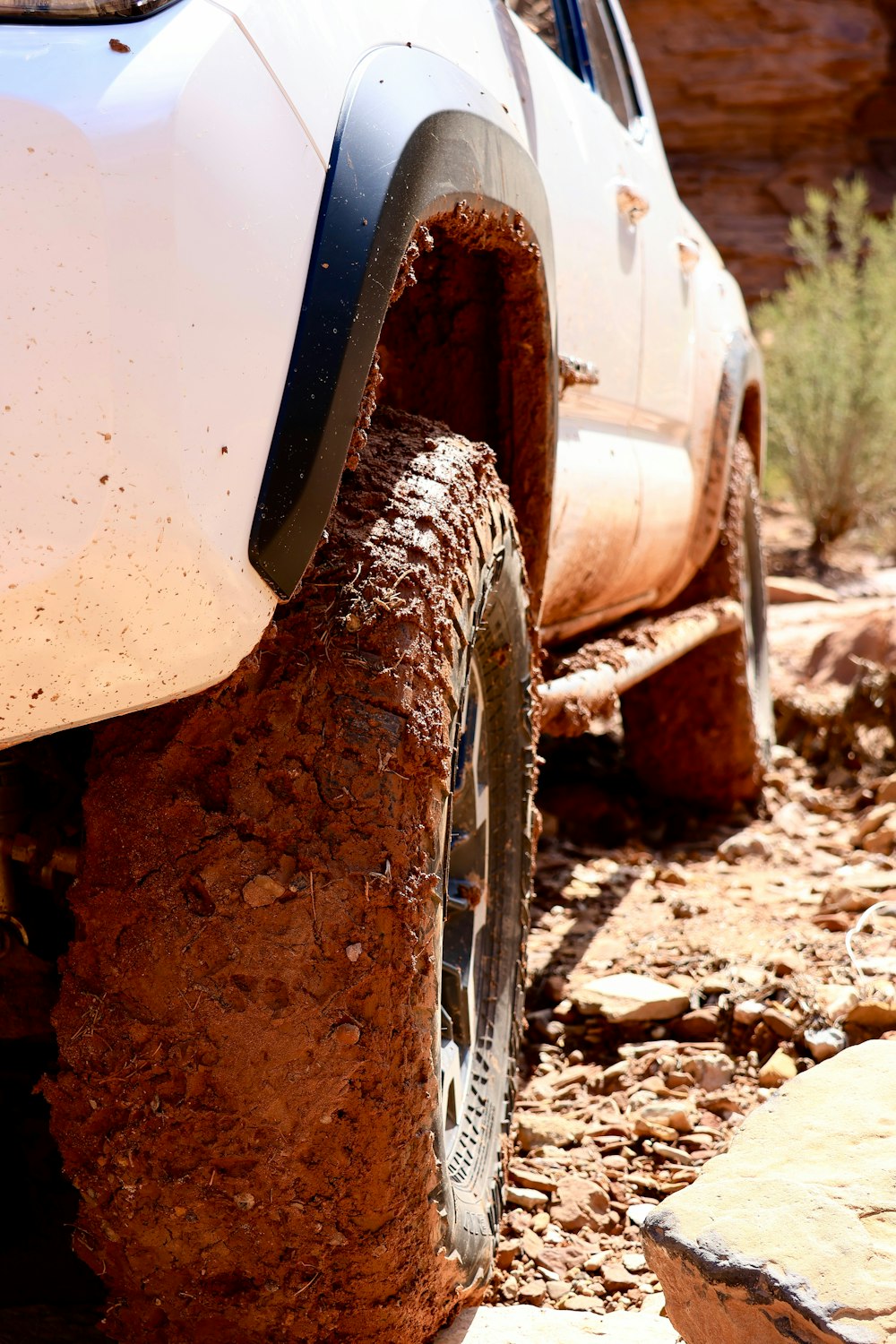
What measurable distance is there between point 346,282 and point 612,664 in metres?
1.60

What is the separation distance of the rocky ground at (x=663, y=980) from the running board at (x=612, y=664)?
0.58 m

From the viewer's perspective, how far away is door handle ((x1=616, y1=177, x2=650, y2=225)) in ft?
8.57

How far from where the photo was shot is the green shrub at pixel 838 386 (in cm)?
977

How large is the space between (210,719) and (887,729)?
3986mm

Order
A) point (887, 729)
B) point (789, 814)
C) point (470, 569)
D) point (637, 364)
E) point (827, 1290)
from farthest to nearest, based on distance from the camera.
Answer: point (887, 729)
point (789, 814)
point (637, 364)
point (470, 569)
point (827, 1290)

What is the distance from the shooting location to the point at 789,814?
429cm

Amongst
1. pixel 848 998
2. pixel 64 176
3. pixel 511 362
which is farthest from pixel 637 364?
pixel 64 176

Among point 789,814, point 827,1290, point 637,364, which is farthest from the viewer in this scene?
point 789,814

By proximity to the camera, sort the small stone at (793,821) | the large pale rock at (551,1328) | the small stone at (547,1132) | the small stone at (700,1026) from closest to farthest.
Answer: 1. the large pale rock at (551,1328)
2. the small stone at (547,1132)
3. the small stone at (700,1026)
4. the small stone at (793,821)

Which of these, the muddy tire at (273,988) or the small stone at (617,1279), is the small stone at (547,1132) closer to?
the small stone at (617,1279)

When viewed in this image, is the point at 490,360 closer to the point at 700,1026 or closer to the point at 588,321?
the point at 588,321

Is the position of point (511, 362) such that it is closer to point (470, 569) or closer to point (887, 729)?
point (470, 569)

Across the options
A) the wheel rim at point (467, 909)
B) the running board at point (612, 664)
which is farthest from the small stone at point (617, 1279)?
the running board at point (612, 664)

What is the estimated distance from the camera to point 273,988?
1.31 m
